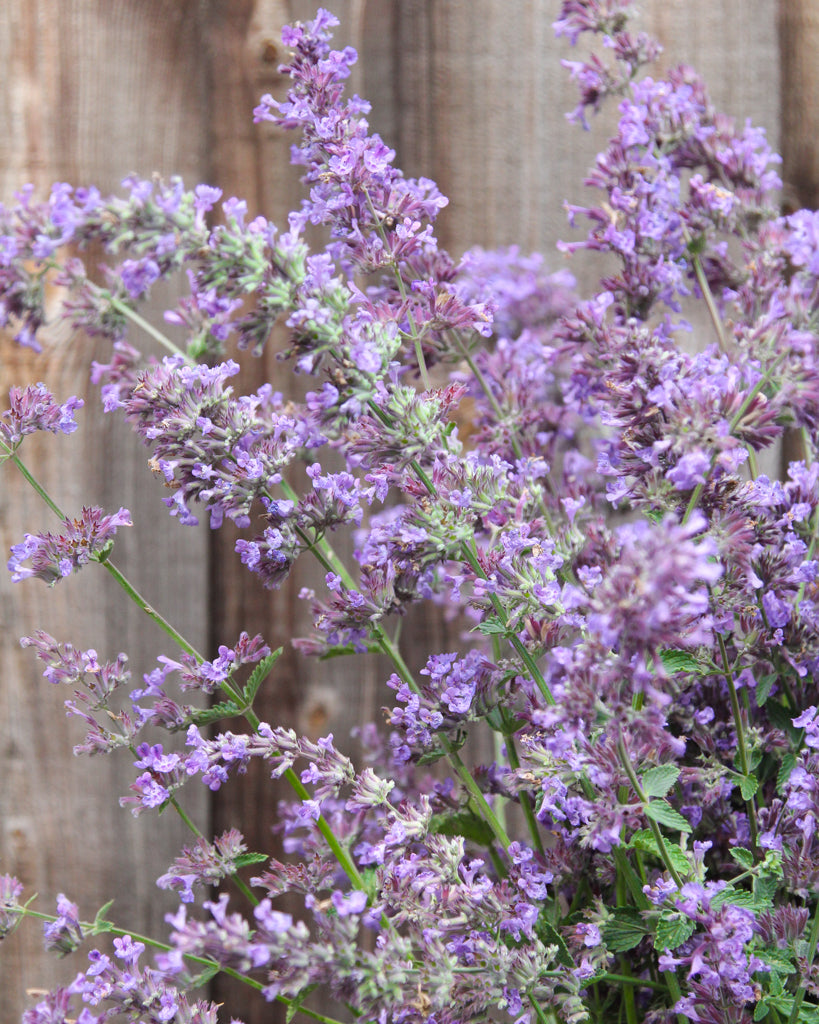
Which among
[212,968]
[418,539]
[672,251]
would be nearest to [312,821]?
[212,968]

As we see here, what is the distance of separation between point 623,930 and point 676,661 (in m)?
0.19

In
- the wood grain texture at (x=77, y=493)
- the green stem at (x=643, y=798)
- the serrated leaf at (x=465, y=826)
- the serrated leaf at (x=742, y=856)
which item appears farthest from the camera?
the wood grain texture at (x=77, y=493)

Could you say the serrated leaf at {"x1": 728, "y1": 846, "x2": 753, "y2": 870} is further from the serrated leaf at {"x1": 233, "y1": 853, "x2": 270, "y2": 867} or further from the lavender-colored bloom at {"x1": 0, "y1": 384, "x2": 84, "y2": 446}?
the lavender-colored bloom at {"x1": 0, "y1": 384, "x2": 84, "y2": 446}

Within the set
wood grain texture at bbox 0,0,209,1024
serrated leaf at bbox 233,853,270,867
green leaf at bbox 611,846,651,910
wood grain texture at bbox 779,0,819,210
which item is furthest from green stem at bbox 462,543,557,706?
wood grain texture at bbox 779,0,819,210

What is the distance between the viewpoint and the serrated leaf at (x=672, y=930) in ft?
1.82

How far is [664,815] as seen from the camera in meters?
0.53

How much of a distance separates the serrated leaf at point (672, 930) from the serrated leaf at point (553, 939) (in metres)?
0.07

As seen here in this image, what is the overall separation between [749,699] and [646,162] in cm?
45

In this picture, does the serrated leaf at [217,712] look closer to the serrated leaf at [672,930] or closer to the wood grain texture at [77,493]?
the serrated leaf at [672,930]

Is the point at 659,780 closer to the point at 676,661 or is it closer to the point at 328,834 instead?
the point at 676,661

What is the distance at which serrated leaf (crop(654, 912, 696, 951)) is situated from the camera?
555 millimetres

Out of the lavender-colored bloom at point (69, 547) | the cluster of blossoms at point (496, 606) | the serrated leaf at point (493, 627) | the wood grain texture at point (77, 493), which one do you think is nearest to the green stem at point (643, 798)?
the cluster of blossoms at point (496, 606)

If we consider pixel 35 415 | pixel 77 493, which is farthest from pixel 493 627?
pixel 77 493

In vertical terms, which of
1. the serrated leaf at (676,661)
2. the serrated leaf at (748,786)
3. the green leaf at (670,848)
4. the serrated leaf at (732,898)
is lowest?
the serrated leaf at (732,898)
